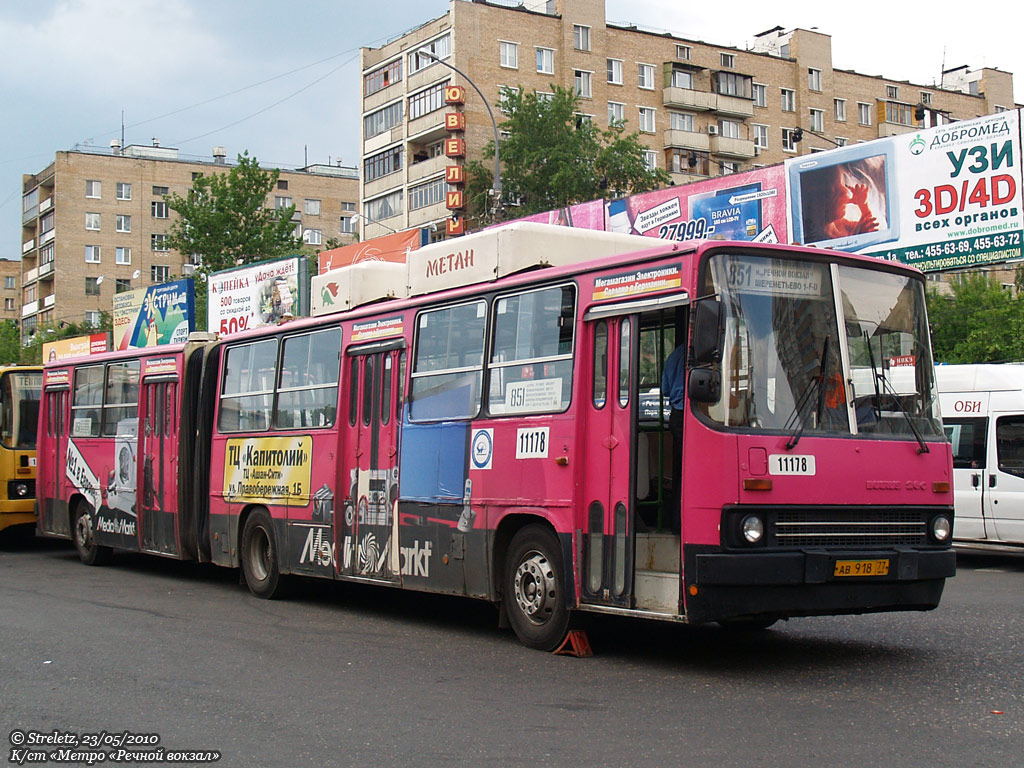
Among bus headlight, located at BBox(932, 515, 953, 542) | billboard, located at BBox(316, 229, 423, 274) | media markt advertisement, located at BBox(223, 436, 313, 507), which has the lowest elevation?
bus headlight, located at BBox(932, 515, 953, 542)

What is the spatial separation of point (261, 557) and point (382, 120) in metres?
61.7

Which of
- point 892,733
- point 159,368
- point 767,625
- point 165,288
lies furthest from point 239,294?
point 892,733

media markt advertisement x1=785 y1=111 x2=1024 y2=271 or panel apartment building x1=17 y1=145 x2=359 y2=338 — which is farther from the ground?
panel apartment building x1=17 y1=145 x2=359 y2=338

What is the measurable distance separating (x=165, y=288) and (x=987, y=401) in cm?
2720

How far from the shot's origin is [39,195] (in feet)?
327

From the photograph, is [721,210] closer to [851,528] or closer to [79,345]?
[851,528]

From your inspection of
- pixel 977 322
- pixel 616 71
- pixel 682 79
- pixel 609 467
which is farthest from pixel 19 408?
pixel 682 79

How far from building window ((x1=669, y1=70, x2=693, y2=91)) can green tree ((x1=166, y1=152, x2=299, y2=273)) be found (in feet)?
81.8

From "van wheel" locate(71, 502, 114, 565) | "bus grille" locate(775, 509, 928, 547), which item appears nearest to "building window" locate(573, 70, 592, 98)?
"van wheel" locate(71, 502, 114, 565)

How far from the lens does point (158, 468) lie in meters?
16.4

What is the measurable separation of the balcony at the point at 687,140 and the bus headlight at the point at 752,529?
227 feet

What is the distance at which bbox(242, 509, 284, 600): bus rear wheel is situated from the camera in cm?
1379

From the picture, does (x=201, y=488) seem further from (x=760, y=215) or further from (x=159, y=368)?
(x=760, y=215)

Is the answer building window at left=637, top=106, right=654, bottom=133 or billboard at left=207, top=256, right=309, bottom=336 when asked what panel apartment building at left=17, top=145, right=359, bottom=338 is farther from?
billboard at left=207, top=256, right=309, bottom=336
